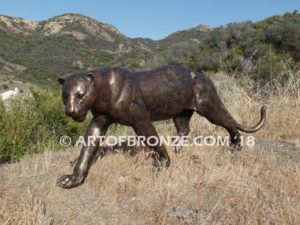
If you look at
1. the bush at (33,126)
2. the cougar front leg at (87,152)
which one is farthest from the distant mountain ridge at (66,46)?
the cougar front leg at (87,152)

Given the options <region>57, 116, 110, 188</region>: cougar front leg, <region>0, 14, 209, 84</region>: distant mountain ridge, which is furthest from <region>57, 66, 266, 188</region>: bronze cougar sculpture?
<region>0, 14, 209, 84</region>: distant mountain ridge

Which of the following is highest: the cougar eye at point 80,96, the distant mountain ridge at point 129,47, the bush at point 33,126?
the distant mountain ridge at point 129,47

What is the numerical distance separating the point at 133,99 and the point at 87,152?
23.7 inches

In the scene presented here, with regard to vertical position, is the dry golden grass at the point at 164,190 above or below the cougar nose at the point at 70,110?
below

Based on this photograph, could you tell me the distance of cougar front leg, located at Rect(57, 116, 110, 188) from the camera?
3.52m

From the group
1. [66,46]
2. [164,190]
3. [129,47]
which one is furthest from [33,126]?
[129,47]

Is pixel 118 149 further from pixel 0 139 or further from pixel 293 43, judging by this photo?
pixel 293 43

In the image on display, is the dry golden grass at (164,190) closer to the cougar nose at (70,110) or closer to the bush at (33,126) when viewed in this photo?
the cougar nose at (70,110)

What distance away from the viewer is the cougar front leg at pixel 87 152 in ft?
11.5

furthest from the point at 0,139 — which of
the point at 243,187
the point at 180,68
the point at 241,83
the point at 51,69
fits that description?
the point at 51,69

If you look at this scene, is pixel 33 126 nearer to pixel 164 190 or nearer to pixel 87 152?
pixel 87 152

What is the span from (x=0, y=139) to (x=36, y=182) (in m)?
2.12

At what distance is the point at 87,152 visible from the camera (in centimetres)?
362

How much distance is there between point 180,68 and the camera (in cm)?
418
